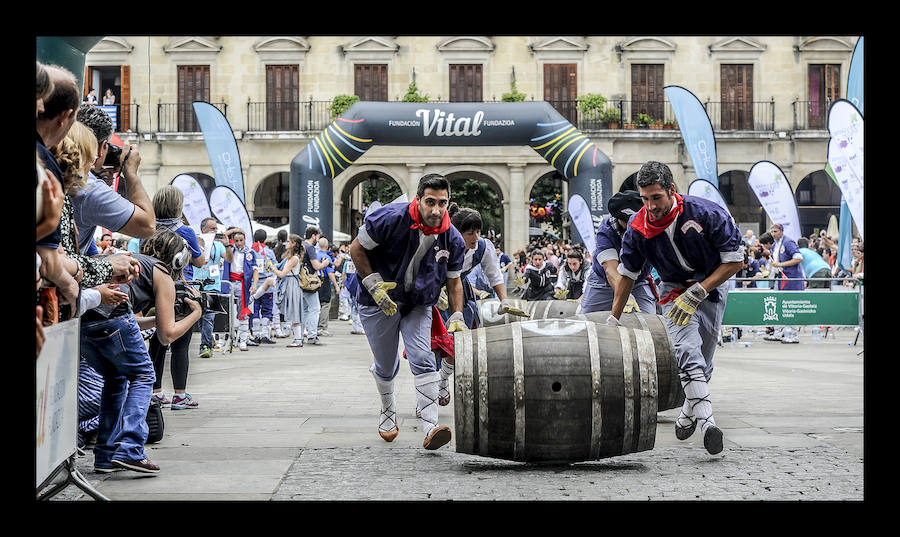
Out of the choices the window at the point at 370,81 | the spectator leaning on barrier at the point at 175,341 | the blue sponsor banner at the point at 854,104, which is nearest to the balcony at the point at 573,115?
the window at the point at 370,81

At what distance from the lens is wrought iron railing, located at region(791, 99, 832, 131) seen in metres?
36.1

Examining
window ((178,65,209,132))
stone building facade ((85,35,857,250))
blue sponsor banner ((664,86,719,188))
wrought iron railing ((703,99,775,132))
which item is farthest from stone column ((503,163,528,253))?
blue sponsor banner ((664,86,719,188))

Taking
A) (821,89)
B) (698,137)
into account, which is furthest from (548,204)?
(698,137)

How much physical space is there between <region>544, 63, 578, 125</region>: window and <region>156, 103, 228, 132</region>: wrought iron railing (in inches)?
459

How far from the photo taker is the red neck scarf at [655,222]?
6031 millimetres

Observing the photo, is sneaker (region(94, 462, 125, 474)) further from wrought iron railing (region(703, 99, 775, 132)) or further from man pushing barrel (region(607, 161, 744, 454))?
wrought iron railing (region(703, 99, 775, 132))

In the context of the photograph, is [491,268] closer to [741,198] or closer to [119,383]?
[119,383]

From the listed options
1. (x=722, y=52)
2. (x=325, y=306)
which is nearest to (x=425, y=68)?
(x=722, y=52)
